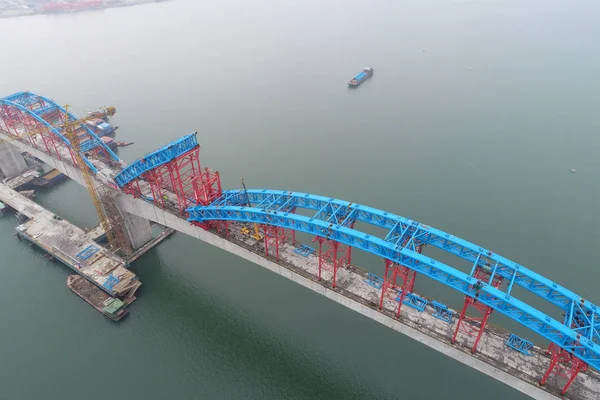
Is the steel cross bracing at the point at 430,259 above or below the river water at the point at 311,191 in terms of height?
above

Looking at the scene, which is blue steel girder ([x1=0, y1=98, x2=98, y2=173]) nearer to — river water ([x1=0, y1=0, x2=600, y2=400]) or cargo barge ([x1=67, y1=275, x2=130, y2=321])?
river water ([x1=0, y1=0, x2=600, y2=400])

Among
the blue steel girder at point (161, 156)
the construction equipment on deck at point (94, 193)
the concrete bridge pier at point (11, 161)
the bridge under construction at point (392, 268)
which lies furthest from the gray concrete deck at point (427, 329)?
the concrete bridge pier at point (11, 161)

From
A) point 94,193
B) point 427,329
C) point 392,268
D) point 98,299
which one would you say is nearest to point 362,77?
point 94,193

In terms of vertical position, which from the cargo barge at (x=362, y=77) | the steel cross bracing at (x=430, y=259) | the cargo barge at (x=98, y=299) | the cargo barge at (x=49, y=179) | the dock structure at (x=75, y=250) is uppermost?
the steel cross bracing at (x=430, y=259)

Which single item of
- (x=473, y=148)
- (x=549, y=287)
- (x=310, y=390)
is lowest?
(x=310, y=390)

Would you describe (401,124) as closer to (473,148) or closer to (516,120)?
(473,148)

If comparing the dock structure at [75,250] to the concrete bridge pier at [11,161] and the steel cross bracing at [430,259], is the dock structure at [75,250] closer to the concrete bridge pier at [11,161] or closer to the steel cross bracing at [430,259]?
the concrete bridge pier at [11,161]

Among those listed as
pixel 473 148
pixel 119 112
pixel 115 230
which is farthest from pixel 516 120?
pixel 119 112

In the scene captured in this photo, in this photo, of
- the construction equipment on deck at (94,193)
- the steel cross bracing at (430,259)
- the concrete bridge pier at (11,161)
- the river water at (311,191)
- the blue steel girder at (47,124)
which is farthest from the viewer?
the concrete bridge pier at (11,161)
